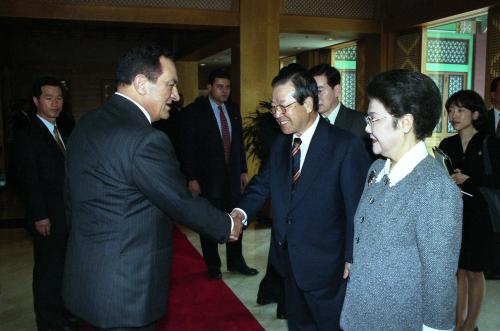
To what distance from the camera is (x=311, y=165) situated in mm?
2297

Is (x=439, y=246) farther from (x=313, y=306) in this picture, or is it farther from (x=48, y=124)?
(x=48, y=124)

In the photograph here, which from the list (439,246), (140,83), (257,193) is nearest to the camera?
(439,246)

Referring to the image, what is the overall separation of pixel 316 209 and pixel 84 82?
13.2 meters

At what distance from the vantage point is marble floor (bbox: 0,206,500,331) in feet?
11.9

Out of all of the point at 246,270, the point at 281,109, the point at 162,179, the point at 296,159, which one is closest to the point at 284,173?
the point at 296,159

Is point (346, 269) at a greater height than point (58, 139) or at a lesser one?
lesser

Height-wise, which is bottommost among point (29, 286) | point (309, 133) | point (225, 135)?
point (29, 286)

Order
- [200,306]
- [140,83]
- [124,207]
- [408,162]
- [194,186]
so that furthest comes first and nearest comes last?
[194,186]
[200,306]
[140,83]
[124,207]
[408,162]

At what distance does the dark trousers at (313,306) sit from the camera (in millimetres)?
2348

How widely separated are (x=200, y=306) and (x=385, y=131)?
270 centimetres

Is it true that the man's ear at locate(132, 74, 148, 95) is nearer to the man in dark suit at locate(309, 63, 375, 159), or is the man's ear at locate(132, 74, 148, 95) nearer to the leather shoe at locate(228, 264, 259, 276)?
the man in dark suit at locate(309, 63, 375, 159)

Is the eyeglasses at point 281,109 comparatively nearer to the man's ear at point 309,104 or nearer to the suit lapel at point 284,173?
the man's ear at point 309,104

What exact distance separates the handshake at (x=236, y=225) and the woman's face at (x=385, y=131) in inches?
35.8

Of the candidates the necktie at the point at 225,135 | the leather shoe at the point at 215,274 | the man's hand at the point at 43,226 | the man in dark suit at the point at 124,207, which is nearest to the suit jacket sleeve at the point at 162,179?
the man in dark suit at the point at 124,207
